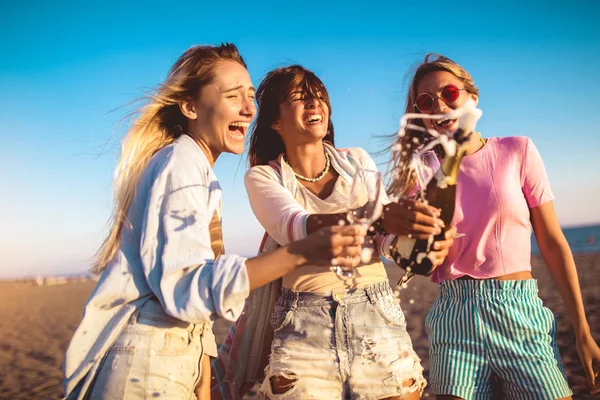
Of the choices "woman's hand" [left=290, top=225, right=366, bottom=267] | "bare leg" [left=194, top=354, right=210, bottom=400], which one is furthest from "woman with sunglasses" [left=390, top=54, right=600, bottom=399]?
"bare leg" [left=194, top=354, right=210, bottom=400]

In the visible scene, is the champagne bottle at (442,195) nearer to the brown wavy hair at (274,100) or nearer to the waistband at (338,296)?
the waistband at (338,296)

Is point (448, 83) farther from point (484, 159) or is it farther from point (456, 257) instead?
point (456, 257)

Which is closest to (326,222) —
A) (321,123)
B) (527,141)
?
(321,123)

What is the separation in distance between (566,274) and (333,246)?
1.77 meters

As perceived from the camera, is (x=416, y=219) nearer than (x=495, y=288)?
Yes

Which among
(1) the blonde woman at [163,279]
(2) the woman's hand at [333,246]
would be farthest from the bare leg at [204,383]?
(2) the woman's hand at [333,246]

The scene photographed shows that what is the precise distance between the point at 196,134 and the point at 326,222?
95cm

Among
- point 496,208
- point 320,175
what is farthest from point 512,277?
point 320,175

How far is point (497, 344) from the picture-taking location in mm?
3000

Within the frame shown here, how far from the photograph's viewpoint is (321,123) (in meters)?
3.41

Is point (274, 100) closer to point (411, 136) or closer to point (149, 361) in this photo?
point (411, 136)

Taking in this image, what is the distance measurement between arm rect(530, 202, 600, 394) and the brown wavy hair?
5.17 feet

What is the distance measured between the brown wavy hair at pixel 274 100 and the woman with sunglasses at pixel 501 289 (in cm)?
92

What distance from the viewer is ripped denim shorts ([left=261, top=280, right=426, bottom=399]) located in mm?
2863
